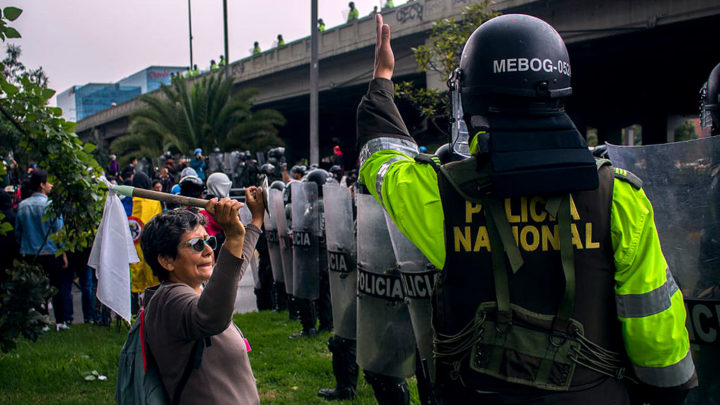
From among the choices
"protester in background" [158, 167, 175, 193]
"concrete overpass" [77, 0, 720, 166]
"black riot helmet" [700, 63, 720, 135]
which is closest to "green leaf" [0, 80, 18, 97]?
"black riot helmet" [700, 63, 720, 135]

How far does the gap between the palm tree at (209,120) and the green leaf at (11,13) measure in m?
23.7

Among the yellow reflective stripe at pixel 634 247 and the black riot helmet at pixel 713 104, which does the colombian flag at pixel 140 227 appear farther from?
the yellow reflective stripe at pixel 634 247

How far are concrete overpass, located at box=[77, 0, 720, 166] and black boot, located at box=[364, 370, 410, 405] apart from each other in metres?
10.3

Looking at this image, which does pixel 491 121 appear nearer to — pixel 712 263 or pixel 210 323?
pixel 210 323

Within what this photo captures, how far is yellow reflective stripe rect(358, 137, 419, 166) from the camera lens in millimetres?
2271

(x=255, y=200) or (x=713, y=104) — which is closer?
(x=255, y=200)

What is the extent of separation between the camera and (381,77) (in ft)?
7.80

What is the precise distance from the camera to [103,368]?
6.04m

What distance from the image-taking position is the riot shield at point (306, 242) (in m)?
6.62

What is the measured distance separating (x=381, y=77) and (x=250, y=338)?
5447 millimetres

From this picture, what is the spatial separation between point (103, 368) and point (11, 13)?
12.5ft

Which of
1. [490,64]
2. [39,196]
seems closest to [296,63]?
[39,196]

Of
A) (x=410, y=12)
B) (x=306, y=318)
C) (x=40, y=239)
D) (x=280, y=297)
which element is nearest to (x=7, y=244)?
(x=40, y=239)

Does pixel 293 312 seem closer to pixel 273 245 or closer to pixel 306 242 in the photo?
pixel 273 245
